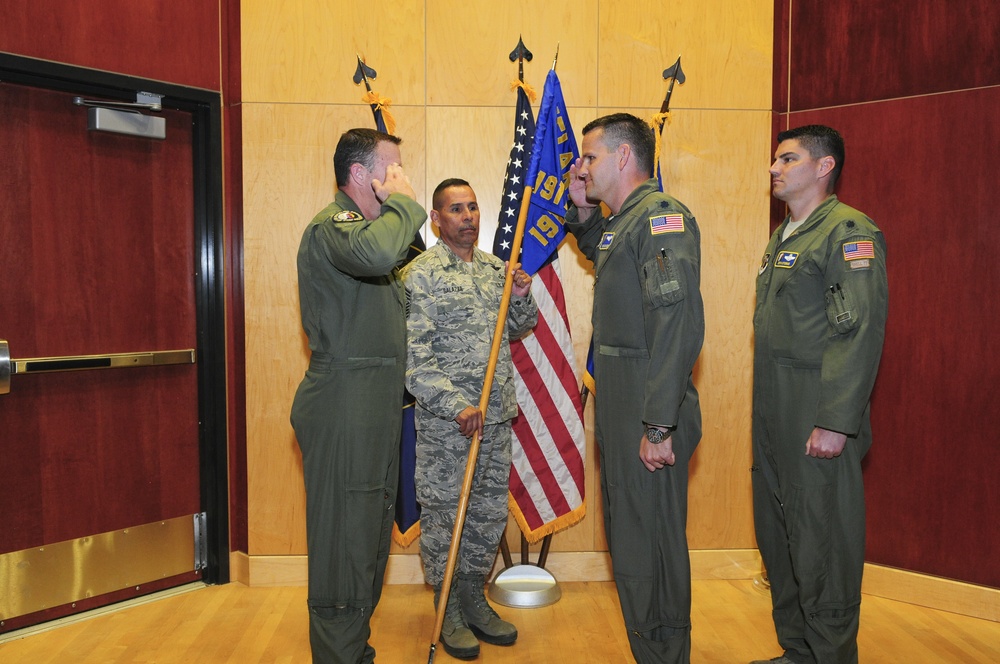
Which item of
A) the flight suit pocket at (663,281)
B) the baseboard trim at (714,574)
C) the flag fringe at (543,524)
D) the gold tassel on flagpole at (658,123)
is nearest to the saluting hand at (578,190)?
the flight suit pocket at (663,281)

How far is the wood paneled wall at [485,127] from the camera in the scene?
144 inches

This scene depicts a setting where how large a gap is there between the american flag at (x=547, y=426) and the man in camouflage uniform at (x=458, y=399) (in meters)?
0.37

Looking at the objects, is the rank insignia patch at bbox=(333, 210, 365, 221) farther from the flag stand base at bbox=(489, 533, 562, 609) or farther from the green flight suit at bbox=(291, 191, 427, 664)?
the flag stand base at bbox=(489, 533, 562, 609)

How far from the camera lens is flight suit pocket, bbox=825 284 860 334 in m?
2.42

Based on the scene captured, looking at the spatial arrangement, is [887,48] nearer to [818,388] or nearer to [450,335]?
[818,388]

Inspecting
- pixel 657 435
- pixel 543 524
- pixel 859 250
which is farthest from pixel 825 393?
pixel 543 524

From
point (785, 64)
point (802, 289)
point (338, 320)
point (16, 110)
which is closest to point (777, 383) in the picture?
point (802, 289)

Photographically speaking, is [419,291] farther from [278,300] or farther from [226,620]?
[226,620]

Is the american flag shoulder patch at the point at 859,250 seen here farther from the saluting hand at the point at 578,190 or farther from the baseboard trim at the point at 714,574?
the baseboard trim at the point at 714,574

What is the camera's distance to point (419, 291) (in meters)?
3.07

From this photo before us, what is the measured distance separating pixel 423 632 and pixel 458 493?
63cm

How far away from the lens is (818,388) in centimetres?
253

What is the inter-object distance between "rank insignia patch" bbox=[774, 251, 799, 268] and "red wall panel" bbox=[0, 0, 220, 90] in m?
2.63

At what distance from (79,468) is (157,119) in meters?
1.55
